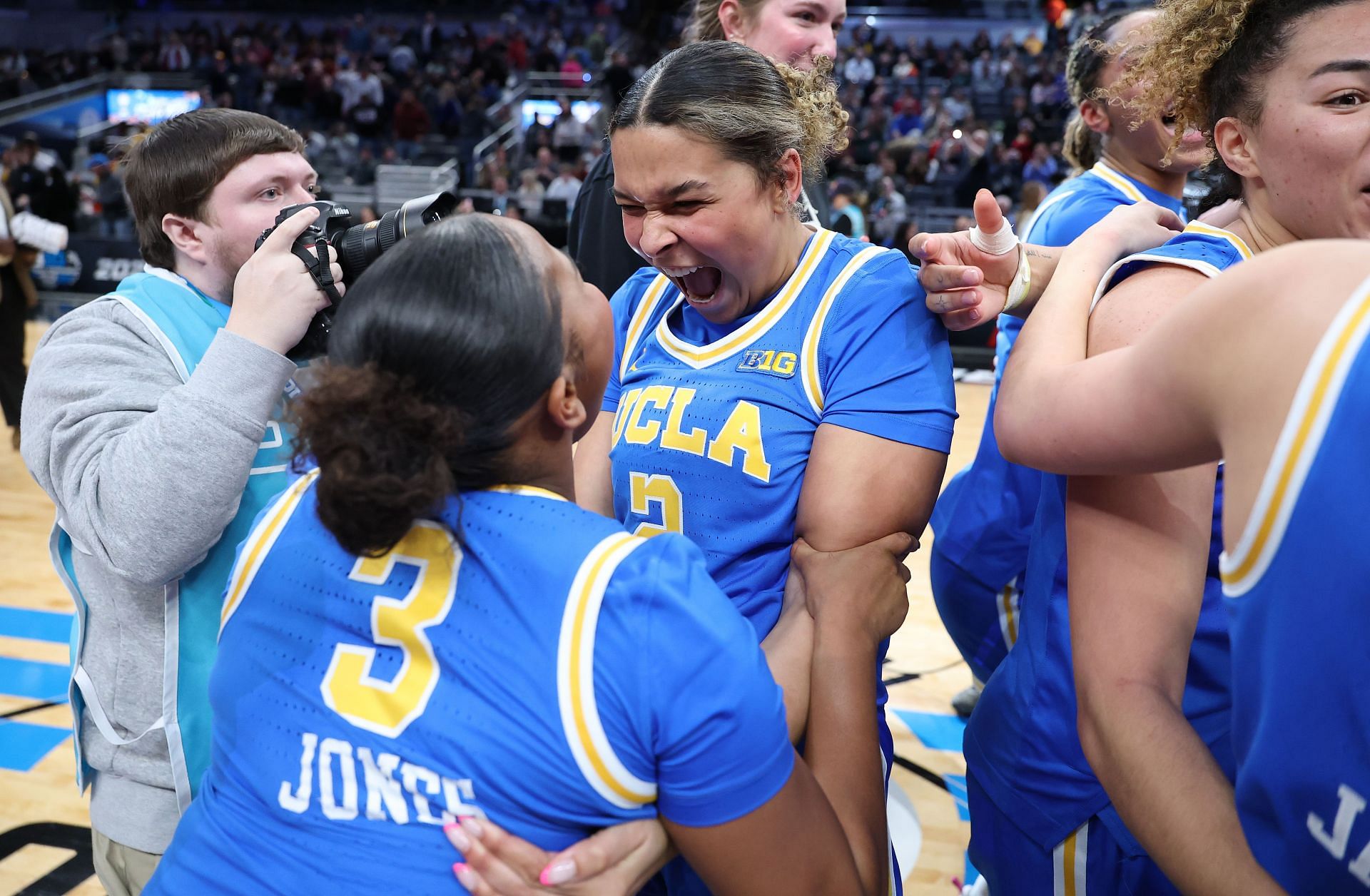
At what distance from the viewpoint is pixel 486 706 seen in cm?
105

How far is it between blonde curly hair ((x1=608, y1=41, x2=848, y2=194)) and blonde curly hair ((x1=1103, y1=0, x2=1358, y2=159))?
48 centimetres

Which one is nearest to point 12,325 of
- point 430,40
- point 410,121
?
point 410,121

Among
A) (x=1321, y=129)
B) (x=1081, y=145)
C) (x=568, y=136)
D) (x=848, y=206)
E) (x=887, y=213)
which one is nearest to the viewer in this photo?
(x=1321, y=129)

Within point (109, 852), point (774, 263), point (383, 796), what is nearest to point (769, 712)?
point (383, 796)

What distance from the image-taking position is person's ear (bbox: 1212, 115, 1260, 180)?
4.54 feet

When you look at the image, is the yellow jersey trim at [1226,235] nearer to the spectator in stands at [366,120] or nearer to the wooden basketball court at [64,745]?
the wooden basketball court at [64,745]

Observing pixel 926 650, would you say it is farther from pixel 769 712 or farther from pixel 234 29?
pixel 234 29

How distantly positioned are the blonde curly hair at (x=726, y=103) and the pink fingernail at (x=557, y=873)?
3.45 feet

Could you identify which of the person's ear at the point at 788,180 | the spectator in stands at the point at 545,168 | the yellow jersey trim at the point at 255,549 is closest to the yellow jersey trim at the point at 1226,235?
the person's ear at the point at 788,180

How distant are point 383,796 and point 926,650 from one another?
→ 354 cm

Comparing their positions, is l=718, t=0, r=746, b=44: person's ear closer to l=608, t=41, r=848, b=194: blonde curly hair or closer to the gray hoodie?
l=608, t=41, r=848, b=194: blonde curly hair

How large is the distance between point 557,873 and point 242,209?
→ 1.27 m

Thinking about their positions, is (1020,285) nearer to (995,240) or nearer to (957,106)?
(995,240)

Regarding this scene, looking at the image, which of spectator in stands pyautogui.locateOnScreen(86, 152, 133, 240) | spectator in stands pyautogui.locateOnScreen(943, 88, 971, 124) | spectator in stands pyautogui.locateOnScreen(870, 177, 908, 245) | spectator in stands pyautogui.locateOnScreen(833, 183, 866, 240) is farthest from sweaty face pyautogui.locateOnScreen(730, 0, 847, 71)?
spectator in stands pyautogui.locateOnScreen(943, 88, 971, 124)
